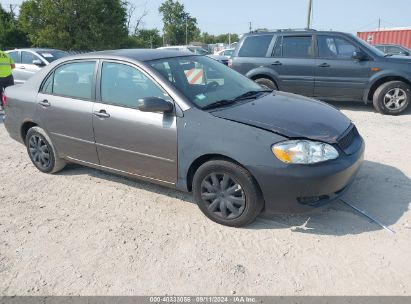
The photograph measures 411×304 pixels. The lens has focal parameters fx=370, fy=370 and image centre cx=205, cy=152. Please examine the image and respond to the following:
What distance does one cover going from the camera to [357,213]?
3605 millimetres

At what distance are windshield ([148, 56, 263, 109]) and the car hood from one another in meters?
0.28

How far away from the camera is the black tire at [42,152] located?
15.7ft

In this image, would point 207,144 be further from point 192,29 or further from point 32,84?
point 192,29

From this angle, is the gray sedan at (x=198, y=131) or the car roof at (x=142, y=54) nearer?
the gray sedan at (x=198, y=131)

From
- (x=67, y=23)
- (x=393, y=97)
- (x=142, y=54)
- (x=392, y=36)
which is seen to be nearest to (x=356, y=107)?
(x=393, y=97)

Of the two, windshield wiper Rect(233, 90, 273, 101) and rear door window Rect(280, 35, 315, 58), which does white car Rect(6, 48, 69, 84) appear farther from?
windshield wiper Rect(233, 90, 273, 101)

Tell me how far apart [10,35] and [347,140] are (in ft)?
108

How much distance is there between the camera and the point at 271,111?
361 centimetres

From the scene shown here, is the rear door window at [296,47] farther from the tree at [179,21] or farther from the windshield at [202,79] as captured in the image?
the tree at [179,21]

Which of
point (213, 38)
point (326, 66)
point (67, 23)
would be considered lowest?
point (326, 66)

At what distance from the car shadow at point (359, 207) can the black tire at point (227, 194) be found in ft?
0.67

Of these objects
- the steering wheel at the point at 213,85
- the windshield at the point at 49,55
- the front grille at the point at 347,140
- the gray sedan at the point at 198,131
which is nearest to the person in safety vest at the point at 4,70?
the windshield at the point at 49,55

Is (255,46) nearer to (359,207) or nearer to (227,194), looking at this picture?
(359,207)

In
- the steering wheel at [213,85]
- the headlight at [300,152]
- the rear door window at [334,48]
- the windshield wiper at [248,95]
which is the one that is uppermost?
the rear door window at [334,48]
